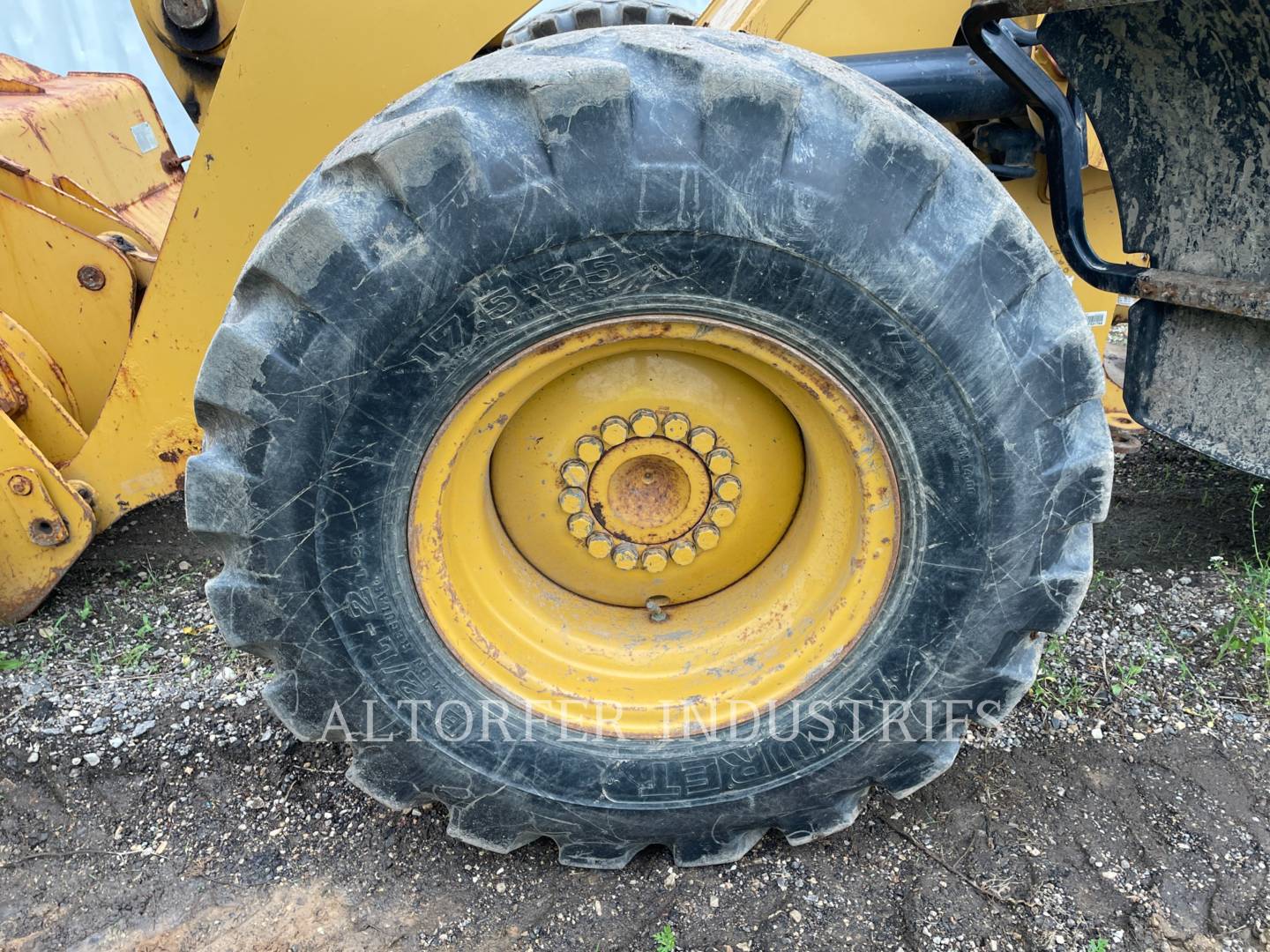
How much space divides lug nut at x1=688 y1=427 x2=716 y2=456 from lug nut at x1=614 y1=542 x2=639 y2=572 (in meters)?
0.26

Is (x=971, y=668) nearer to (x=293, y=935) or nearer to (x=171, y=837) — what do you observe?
(x=293, y=935)

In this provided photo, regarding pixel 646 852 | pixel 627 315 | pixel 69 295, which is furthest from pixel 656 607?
pixel 69 295

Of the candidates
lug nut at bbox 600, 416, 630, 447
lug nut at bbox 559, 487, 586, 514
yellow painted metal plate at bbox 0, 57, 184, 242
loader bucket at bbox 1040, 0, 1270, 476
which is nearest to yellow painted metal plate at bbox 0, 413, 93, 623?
yellow painted metal plate at bbox 0, 57, 184, 242

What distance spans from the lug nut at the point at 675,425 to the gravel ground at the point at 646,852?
3.16 ft

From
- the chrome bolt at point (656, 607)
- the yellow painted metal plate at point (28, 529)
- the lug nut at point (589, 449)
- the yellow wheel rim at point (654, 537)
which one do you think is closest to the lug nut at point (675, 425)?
the yellow wheel rim at point (654, 537)

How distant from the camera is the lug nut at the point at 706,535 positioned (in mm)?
1909

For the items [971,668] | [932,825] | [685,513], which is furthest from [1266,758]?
[685,513]

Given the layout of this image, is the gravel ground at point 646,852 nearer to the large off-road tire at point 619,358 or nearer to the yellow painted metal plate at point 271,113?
the large off-road tire at point 619,358

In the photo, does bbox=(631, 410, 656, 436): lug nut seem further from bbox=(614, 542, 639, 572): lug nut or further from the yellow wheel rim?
bbox=(614, 542, 639, 572): lug nut

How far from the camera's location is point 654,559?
1.93m

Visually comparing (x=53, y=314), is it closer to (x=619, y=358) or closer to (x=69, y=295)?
(x=69, y=295)

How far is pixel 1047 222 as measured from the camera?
258cm

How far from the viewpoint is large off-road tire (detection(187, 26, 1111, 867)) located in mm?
1443

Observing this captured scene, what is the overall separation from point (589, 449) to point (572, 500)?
115mm
